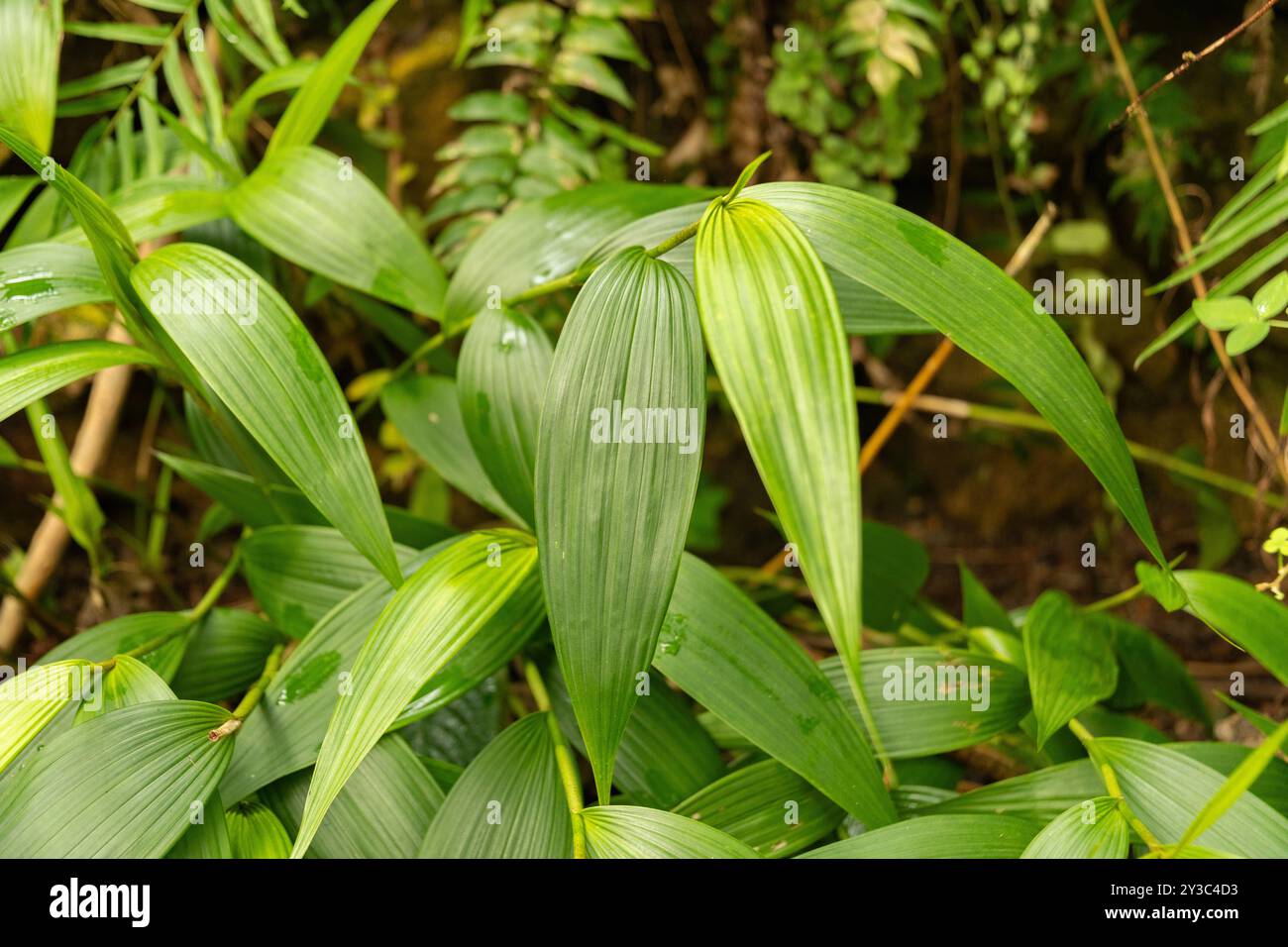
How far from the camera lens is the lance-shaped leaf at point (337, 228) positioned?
80cm

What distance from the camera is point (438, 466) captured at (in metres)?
0.87

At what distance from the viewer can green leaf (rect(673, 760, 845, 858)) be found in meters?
0.69

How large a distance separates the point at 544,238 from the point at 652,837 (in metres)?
0.53

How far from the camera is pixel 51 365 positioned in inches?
26.5

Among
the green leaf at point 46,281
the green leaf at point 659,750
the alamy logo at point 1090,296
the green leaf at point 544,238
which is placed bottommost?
the green leaf at point 659,750

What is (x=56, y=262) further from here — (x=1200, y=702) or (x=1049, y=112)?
(x=1049, y=112)

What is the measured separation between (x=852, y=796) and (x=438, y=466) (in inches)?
18.5

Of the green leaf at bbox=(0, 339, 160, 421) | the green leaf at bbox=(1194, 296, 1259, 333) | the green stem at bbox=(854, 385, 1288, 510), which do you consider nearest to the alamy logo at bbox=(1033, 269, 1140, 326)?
the green stem at bbox=(854, 385, 1288, 510)

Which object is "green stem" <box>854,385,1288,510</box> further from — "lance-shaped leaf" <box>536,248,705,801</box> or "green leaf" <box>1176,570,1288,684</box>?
"lance-shaped leaf" <box>536,248,705,801</box>

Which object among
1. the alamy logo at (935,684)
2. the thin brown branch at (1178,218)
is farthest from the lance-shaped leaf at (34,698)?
the thin brown branch at (1178,218)

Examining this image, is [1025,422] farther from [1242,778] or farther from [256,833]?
[256,833]

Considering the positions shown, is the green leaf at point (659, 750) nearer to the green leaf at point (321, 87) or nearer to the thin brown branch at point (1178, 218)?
the green leaf at point (321, 87)
